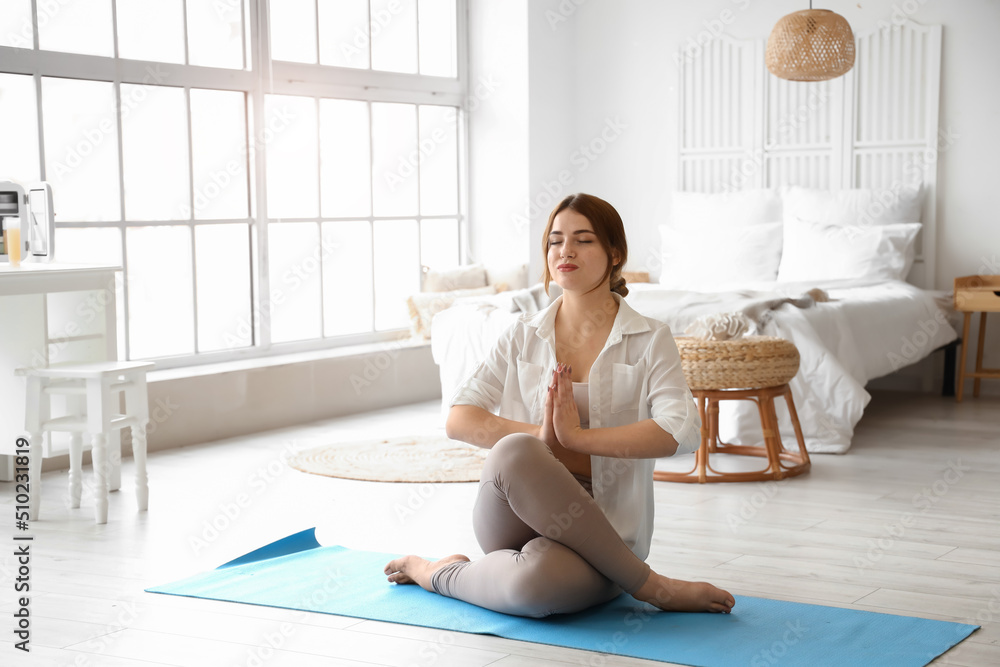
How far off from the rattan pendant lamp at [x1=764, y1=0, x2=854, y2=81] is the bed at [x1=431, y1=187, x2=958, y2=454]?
837 mm

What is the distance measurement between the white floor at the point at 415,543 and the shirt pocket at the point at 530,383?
1.71 ft

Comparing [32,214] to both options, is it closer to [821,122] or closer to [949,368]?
[821,122]

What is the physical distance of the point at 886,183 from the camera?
6.28 metres

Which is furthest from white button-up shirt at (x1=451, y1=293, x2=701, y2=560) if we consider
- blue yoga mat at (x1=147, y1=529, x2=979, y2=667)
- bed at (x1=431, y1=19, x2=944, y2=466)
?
bed at (x1=431, y1=19, x2=944, y2=466)

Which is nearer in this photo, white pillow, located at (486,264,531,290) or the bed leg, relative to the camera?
the bed leg

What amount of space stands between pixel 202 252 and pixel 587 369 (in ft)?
10.9

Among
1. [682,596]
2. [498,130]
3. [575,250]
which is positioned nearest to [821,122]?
[498,130]

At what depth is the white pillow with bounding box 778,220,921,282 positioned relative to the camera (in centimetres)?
591

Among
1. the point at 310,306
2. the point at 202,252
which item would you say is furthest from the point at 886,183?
the point at 202,252

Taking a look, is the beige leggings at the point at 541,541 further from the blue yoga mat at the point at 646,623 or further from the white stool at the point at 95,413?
the white stool at the point at 95,413

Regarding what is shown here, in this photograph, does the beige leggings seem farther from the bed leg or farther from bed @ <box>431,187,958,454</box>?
the bed leg

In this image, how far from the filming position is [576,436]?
235 centimetres

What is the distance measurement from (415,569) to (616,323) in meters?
0.80

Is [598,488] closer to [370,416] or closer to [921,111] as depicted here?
[370,416]
